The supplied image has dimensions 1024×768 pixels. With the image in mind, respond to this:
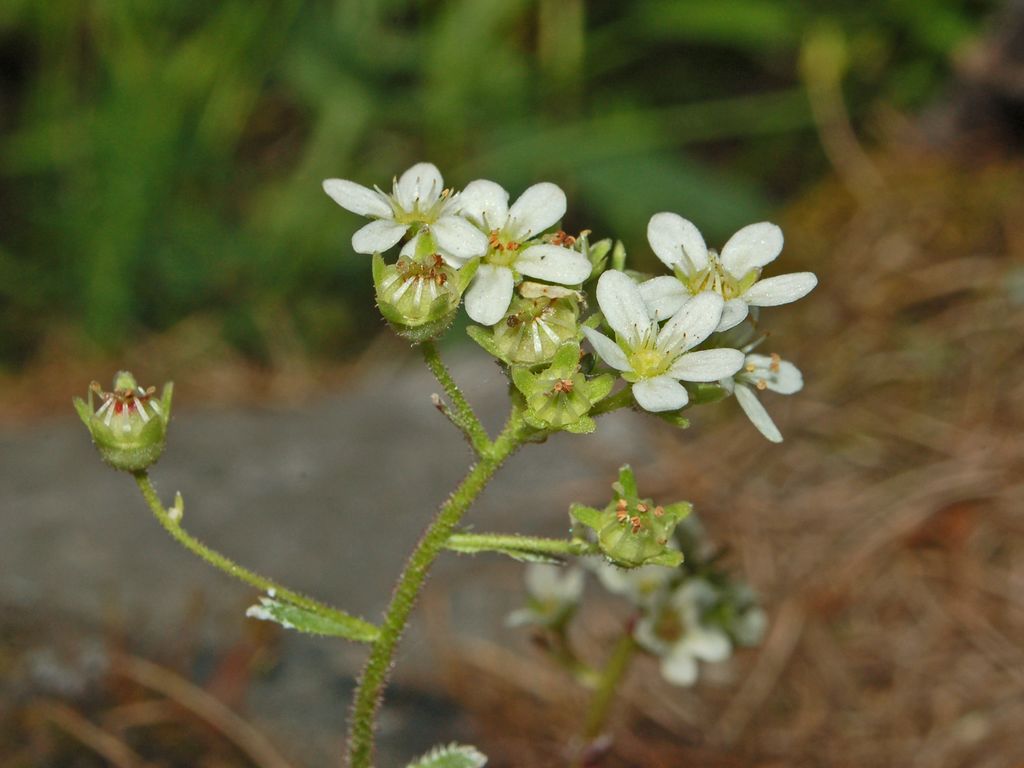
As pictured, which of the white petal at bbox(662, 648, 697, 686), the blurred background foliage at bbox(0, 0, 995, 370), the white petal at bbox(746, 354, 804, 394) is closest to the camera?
the white petal at bbox(746, 354, 804, 394)

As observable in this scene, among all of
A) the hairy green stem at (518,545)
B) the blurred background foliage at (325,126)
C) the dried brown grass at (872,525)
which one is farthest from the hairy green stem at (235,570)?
the blurred background foliage at (325,126)

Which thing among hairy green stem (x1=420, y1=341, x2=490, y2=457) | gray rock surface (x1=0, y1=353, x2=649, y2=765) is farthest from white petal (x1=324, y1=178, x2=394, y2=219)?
gray rock surface (x1=0, y1=353, x2=649, y2=765)

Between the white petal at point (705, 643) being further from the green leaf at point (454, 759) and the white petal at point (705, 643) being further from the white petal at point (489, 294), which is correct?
the white petal at point (489, 294)

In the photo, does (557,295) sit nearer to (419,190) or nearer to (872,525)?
(419,190)

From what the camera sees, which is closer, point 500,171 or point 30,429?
point 30,429

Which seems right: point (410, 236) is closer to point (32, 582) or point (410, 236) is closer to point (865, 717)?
point (32, 582)

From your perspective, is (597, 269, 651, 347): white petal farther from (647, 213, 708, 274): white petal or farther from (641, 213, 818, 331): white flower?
(647, 213, 708, 274): white petal

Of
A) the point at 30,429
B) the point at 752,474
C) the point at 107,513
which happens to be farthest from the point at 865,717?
the point at 30,429
